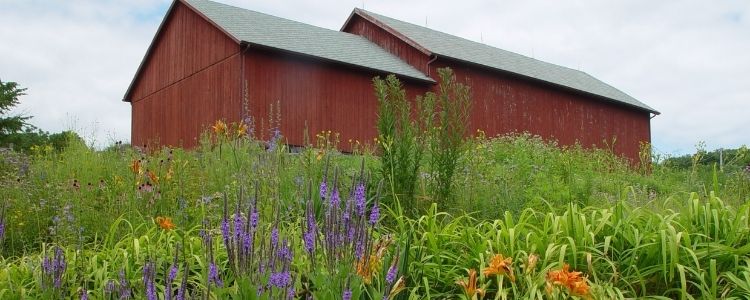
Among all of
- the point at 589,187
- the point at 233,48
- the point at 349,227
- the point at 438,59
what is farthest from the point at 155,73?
the point at 349,227

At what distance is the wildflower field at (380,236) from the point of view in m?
2.67

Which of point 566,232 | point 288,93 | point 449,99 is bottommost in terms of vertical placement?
point 566,232

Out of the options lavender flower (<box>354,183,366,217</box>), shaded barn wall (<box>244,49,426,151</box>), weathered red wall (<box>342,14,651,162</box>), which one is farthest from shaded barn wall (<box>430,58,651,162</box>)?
lavender flower (<box>354,183,366,217</box>)

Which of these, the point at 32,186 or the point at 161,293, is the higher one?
the point at 32,186

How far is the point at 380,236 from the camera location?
4.14 m

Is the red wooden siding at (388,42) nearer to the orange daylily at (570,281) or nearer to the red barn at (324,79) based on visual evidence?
the red barn at (324,79)

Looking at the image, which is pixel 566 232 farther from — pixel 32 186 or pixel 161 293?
pixel 32 186

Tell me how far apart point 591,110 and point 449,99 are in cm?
2026

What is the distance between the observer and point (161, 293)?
12.2ft

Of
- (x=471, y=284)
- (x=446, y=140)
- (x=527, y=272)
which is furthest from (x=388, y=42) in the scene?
(x=471, y=284)

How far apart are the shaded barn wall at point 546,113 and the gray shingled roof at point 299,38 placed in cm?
166

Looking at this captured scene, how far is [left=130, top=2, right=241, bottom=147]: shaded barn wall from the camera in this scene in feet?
54.9

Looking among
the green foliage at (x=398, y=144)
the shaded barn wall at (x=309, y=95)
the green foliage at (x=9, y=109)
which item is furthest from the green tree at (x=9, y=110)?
the green foliage at (x=398, y=144)

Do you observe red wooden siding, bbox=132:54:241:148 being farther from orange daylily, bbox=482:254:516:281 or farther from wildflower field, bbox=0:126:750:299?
orange daylily, bbox=482:254:516:281
